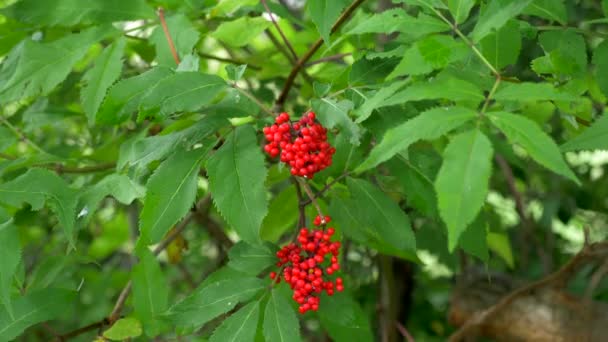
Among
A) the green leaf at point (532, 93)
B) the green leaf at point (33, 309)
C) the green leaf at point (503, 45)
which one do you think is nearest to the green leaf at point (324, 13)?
the green leaf at point (503, 45)

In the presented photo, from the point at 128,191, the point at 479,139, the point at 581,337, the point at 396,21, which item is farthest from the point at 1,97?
the point at 581,337

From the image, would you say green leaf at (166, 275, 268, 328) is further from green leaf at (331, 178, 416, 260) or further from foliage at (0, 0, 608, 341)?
green leaf at (331, 178, 416, 260)

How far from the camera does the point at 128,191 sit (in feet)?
4.33

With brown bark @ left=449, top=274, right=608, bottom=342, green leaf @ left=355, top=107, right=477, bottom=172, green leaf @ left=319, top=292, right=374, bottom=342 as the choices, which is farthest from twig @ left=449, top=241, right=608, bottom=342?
green leaf @ left=355, top=107, right=477, bottom=172

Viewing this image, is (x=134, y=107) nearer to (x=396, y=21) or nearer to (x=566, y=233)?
(x=396, y=21)

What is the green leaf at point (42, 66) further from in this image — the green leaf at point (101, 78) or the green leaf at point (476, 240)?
the green leaf at point (476, 240)

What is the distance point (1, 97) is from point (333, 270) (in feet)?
2.36

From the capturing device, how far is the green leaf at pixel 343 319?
4.58 ft

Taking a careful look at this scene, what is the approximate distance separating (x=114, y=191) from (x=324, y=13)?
50 centimetres

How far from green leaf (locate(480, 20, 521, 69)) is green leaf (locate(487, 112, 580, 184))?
12.6 inches

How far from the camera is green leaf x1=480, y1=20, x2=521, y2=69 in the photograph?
4.06 ft

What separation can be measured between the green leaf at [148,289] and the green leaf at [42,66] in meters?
0.39

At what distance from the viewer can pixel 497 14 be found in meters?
1.03

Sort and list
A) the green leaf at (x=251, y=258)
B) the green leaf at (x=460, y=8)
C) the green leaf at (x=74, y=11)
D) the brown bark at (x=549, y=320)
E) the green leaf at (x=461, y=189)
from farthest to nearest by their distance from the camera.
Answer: the brown bark at (x=549, y=320)
the green leaf at (x=74, y=11)
the green leaf at (x=251, y=258)
the green leaf at (x=460, y=8)
the green leaf at (x=461, y=189)
